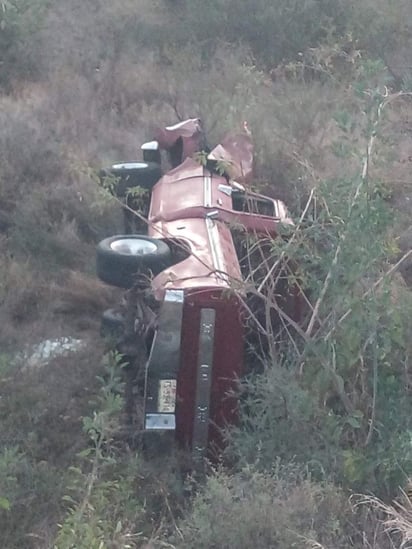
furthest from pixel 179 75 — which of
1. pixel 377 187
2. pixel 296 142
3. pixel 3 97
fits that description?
pixel 377 187

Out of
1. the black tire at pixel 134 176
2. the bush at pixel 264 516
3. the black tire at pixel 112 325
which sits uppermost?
the black tire at pixel 134 176

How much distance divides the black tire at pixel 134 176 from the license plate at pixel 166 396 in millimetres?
2589

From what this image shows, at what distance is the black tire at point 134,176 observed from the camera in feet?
23.3

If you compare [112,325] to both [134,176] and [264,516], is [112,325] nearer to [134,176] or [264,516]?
[134,176]

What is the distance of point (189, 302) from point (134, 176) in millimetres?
2508

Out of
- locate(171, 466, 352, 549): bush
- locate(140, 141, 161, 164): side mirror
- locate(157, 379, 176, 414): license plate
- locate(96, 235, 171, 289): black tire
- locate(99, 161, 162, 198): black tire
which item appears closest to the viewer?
locate(171, 466, 352, 549): bush

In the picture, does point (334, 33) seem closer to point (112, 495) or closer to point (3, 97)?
point (3, 97)

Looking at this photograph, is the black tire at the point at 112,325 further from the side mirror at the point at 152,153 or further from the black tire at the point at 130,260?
the side mirror at the point at 152,153

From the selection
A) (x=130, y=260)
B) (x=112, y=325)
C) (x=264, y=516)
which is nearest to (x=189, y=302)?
(x=130, y=260)

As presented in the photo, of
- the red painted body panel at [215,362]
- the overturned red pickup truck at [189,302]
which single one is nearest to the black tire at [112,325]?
the overturned red pickup truck at [189,302]

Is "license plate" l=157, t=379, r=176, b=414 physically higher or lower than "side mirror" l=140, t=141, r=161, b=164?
lower

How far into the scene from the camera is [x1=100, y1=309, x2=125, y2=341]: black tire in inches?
221

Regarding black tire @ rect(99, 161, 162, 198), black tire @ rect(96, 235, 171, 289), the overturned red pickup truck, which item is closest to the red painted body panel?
the overturned red pickup truck

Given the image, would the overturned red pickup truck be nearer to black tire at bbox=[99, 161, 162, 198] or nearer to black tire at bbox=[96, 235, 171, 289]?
black tire at bbox=[96, 235, 171, 289]
